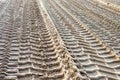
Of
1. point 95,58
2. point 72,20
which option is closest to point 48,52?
point 95,58

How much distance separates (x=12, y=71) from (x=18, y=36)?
2730mm

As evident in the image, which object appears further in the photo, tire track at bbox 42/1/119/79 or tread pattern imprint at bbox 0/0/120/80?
tire track at bbox 42/1/119/79

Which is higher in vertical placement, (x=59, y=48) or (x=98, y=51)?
(x=59, y=48)

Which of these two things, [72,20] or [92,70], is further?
[72,20]

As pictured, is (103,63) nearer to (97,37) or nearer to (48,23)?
(97,37)

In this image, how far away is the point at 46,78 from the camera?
17.0ft

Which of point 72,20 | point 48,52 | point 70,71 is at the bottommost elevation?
point 72,20

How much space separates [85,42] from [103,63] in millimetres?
1724

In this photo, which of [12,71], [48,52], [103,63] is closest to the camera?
[12,71]

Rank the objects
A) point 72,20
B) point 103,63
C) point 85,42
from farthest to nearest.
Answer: point 72,20, point 85,42, point 103,63

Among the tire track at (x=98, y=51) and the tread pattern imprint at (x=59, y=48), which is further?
the tire track at (x=98, y=51)

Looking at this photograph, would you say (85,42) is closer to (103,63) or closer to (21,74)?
(103,63)

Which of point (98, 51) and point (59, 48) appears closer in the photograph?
point (59, 48)

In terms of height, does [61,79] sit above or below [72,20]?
above
